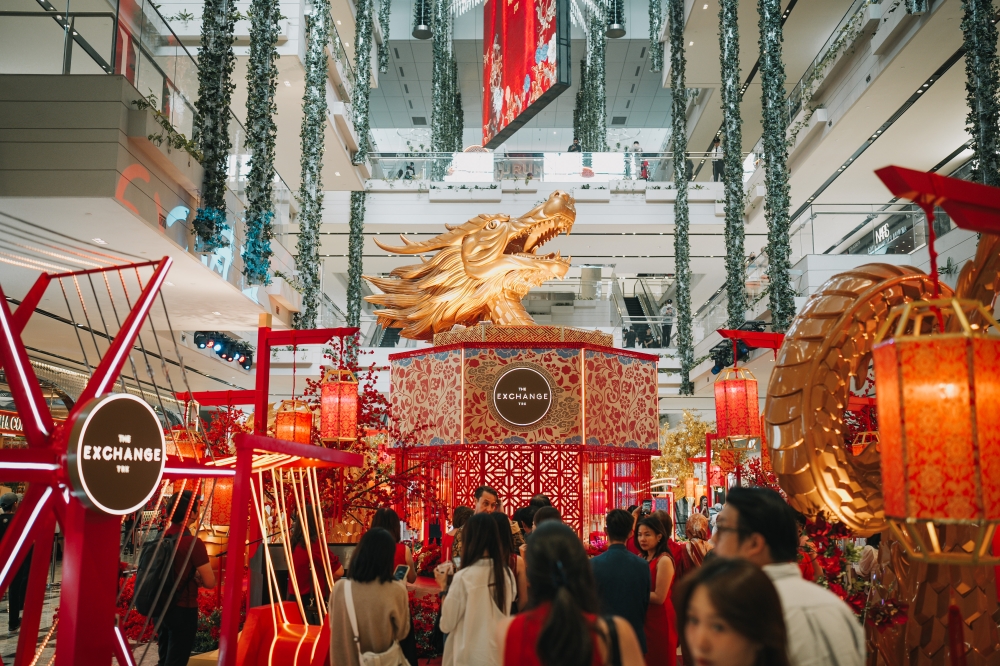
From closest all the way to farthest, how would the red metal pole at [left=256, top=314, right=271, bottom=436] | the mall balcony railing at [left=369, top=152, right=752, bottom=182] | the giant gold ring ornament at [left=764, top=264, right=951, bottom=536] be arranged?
the giant gold ring ornament at [left=764, top=264, right=951, bottom=536] < the red metal pole at [left=256, top=314, right=271, bottom=436] < the mall balcony railing at [left=369, top=152, right=752, bottom=182]

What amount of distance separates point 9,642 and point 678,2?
15988 millimetres

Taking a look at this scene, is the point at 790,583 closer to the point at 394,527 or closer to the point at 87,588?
the point at 87,588

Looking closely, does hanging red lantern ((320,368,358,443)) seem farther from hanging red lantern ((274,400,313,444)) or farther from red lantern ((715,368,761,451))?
red lantern ((715,368,761,451))

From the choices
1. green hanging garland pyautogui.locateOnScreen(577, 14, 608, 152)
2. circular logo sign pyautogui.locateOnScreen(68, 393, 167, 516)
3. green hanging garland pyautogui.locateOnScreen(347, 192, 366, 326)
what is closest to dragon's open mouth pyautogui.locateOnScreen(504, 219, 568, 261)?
circular logo sign pyautogui.locateOnScreen(68, 393, 167, 516)

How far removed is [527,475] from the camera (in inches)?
380

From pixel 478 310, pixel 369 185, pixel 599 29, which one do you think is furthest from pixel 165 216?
pixel 599 29

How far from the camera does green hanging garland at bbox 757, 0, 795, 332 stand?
459 inches

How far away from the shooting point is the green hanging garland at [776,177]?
11648mm

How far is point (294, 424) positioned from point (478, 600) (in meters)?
5.28

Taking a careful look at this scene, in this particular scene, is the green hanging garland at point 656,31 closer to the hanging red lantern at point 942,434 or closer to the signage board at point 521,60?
the signage board at point 521,60

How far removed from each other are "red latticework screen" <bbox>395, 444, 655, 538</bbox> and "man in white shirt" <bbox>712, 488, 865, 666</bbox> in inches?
282

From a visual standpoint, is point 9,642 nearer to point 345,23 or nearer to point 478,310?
point 478,310

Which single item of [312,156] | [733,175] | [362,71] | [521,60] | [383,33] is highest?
[383,33]

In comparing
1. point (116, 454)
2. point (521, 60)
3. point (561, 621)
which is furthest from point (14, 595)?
point (521, 60)
